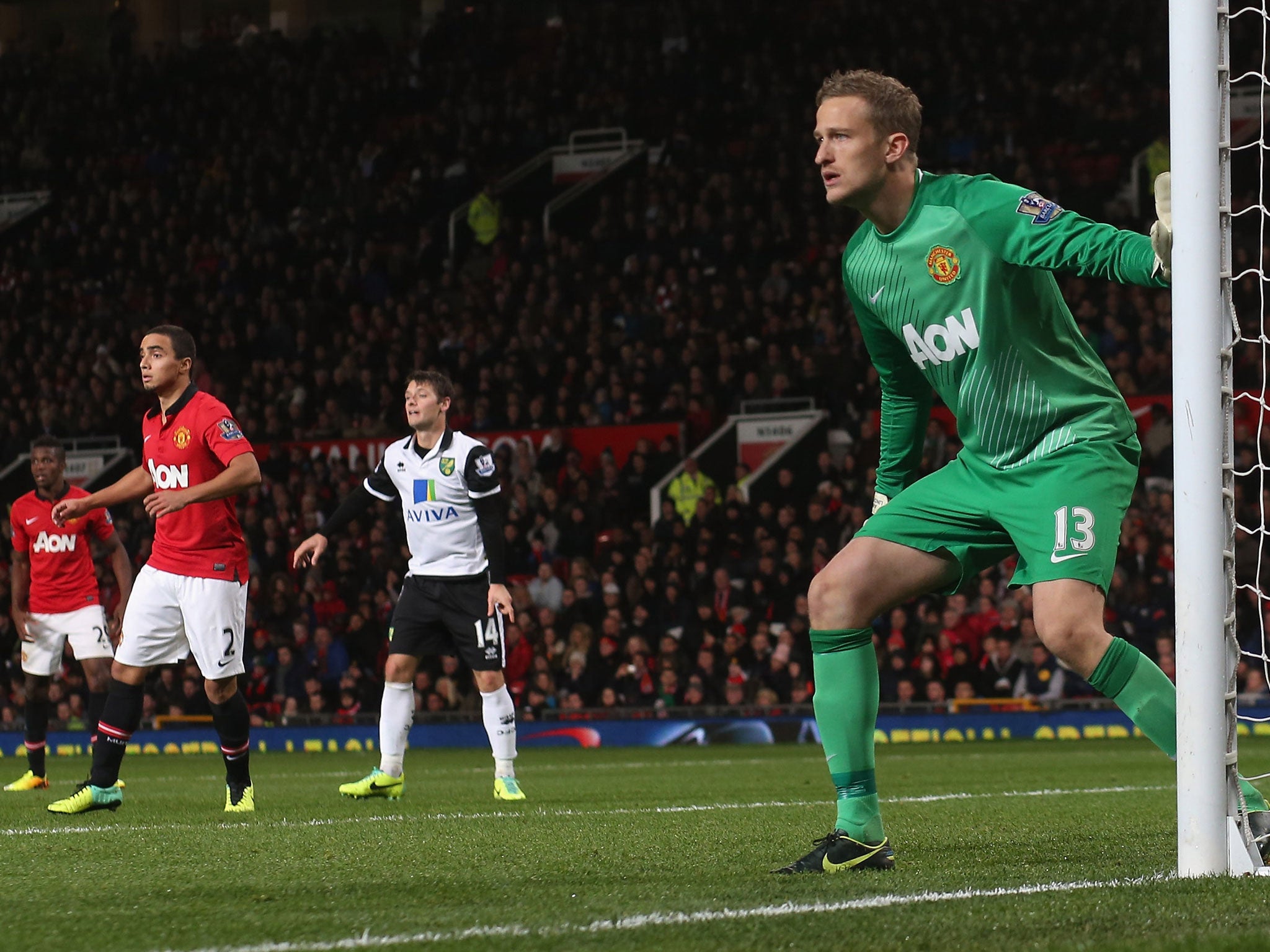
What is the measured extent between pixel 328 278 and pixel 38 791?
16435mm

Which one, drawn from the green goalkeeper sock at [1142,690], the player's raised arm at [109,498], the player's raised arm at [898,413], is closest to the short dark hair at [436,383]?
the player's raised arm at [109,498]

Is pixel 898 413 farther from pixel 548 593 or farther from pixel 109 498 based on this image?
pixel 548 593

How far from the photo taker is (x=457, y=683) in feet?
59.7

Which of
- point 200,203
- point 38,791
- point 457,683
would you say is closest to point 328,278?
point 200,203

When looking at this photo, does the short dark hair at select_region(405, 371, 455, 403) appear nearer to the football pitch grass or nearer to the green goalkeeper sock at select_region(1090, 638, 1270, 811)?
the football pitch grass

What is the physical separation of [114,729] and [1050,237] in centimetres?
505

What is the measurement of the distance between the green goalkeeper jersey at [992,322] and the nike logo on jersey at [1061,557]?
0.32 metres

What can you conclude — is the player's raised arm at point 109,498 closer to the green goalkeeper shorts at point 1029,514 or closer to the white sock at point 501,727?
the white sock at point 501,727

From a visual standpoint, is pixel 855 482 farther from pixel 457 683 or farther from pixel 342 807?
pixel 342 807

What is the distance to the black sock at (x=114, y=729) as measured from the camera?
304 inches

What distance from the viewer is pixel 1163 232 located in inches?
166

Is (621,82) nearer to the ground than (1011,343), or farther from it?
farther from it

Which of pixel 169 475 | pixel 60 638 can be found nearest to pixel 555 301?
pixel 60 638

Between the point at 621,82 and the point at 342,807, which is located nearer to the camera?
the point at 342,807
